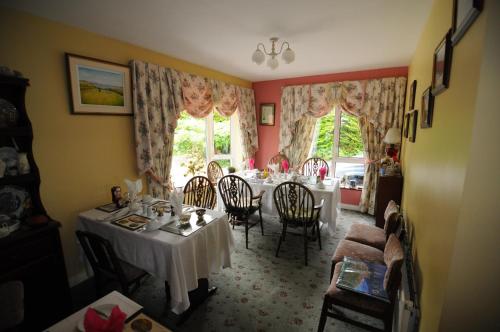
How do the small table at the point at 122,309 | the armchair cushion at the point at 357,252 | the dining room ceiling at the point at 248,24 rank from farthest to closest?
the armchair cushion at the point at 357,252, the dining room ceiling at the point at 248,24, the small table at the point at 122,309

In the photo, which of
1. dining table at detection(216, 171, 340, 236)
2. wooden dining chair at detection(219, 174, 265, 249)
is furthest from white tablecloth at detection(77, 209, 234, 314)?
dining table at detection(216, 171, 340, 236)

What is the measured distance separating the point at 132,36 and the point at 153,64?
0.41 m

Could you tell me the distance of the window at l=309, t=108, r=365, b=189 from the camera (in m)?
4.02

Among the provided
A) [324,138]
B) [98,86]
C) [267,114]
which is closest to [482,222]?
[98,86]

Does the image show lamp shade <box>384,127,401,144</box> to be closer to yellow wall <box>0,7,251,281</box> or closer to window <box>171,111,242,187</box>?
window <box>171,111,242,187</box>

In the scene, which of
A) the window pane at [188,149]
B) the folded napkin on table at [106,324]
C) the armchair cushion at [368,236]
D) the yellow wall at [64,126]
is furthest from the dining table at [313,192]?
the folded napkin on table at [106,324]

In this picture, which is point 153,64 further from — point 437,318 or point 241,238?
point 437,318

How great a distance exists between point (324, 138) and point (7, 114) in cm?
421

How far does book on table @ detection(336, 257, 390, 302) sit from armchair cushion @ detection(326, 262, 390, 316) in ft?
0.11

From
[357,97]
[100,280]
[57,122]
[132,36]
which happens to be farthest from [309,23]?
[100,280]

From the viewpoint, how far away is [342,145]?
4.13m

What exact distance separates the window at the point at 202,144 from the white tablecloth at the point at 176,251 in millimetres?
1629

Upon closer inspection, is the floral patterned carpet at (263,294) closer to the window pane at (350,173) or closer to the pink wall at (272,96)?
the window pane at (350,173)

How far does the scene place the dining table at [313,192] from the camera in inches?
112
